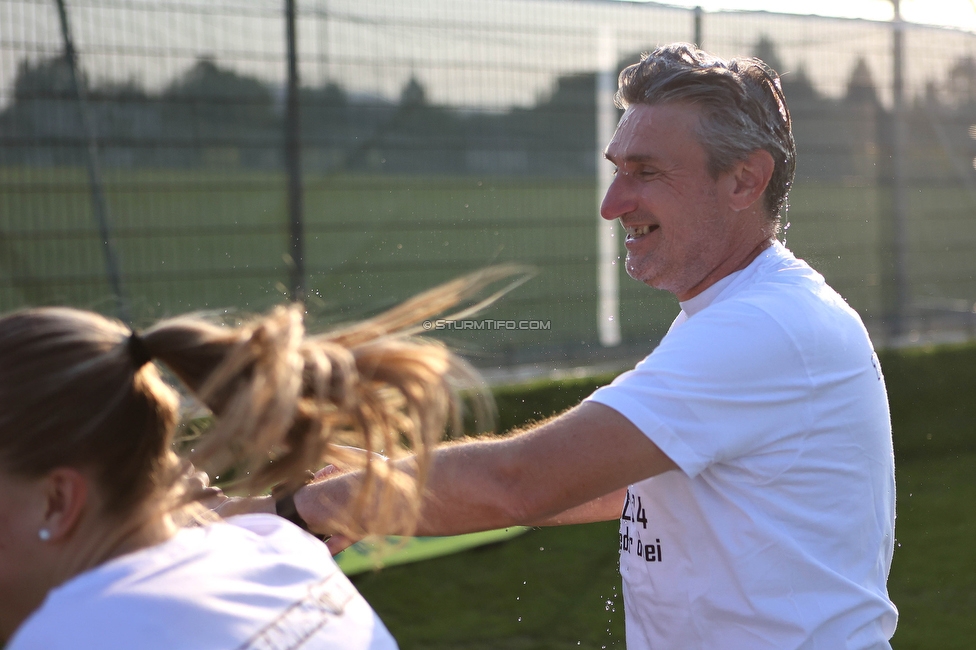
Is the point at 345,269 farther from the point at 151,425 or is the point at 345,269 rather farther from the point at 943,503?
the point at 151,425

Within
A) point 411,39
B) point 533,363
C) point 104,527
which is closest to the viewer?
point 104,527

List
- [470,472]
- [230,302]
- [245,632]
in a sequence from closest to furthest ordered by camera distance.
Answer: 1. [245,632]
2. [470,472]
3. [230,302]

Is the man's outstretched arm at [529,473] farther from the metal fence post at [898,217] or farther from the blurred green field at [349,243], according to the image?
the metal fence post at [898,217]

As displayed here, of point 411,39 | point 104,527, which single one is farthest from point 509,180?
point 104,527

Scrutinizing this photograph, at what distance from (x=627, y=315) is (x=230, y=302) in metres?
2.55

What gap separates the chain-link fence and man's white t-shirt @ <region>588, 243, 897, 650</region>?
3133mm

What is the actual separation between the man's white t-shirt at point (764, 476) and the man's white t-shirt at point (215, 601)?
1.77 feet

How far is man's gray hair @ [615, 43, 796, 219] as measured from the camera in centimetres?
204

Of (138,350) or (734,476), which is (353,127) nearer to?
(734,476)

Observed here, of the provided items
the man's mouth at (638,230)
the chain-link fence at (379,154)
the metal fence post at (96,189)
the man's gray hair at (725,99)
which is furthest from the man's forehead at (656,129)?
the metal fence post at (96,189)

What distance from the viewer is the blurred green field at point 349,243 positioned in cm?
529

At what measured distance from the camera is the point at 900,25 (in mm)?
7648

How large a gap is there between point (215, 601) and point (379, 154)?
5.24 metres
